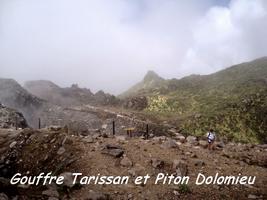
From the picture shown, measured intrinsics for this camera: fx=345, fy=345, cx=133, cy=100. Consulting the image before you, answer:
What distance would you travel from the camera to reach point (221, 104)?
56156mm

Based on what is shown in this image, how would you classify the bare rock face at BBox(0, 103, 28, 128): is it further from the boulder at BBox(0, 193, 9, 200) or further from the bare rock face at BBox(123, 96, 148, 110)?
the bare rock face at BBox(123, 96, 148, 110)

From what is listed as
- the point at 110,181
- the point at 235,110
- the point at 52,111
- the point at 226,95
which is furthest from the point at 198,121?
the point at 110,181

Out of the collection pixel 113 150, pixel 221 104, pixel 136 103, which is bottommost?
pixel 136 103

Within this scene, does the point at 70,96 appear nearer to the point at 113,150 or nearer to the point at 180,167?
the point at 113,150

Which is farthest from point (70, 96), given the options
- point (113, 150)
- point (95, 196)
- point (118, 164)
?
point (95, 196)

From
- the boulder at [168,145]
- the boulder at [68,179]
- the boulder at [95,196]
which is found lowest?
the boulder at [95,196]

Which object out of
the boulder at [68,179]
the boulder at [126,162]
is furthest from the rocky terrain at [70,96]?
the boulder at [68,179]

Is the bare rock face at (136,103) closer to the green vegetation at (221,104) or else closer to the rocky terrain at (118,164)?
the green vegetation at (221,104)

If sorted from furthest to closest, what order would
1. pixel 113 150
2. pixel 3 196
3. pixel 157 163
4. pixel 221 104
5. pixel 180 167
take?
pixel 221 104 → pixel 113 150 → pixel 157 163 → pixel 180 167 → pixel 3 196

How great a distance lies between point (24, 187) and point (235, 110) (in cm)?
4054

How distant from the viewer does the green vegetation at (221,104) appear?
145ft

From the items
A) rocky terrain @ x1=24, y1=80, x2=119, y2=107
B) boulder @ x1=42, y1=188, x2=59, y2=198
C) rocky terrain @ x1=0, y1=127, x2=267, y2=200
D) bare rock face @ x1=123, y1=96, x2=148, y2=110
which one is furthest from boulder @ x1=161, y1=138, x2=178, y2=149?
rocky terrain @ x1=24, y1=80, x2=119, y2=107

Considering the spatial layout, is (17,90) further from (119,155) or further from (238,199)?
(238,199)

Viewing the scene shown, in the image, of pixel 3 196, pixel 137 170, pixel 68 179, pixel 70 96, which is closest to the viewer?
pixel 3 196
